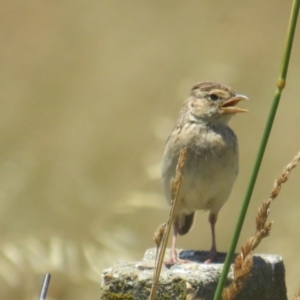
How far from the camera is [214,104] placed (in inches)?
196

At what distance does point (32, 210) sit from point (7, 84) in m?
0.76

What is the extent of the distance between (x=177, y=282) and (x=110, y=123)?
9.13 feet

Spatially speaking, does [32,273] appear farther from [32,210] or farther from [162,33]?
[162,33]

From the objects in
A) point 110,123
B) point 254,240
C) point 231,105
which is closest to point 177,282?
point 254,240

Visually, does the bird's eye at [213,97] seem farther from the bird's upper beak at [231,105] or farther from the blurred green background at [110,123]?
the blurred green background at [110,123]

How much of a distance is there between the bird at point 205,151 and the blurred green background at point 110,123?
2.29 ft

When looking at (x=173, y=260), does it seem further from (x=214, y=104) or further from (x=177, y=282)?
(x=214, y=104)

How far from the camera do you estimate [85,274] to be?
5766mm

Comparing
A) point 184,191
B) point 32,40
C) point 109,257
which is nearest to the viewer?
point 184,191

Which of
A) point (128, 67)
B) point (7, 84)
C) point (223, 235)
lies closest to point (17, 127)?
point (7, 84)

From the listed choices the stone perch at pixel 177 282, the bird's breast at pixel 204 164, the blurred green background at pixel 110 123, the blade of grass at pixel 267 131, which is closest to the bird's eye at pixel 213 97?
the bird's breast at pixel 204 164

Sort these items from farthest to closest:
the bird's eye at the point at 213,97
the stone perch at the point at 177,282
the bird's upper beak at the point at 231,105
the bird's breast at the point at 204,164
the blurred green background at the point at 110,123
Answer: the blurred green background at the point at 110,123, the bird's eye at the point at 213,97, the bird's upper beak at the point at 231,105, the bird's breast at the point at 204,164, the stone perch at the point at 177,282

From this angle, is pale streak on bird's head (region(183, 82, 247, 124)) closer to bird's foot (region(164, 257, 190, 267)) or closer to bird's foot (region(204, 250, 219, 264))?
bird's foot (region(204, 250, 219, 264))

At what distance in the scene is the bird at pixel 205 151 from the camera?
15.4ft
